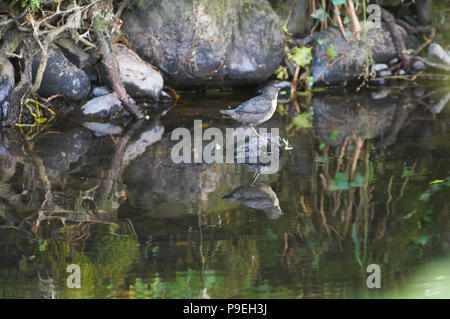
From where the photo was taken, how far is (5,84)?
25.4 feet

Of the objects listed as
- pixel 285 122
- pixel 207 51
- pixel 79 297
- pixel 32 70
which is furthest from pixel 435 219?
pixel 32 70

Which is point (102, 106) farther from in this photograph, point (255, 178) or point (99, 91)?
point (255, 178)

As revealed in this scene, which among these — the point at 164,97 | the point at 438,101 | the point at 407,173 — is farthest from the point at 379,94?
the point at 407,173

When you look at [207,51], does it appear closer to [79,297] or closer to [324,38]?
[324,38]

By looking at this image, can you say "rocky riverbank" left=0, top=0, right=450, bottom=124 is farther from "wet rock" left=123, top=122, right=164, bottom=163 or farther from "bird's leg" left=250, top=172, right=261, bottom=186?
"bird's leg" left=250, top=172, right=261, bottom=186

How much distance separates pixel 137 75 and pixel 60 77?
3.50ft

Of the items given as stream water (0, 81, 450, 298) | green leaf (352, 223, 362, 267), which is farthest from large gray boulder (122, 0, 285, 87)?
green leaf (352, 223, 362, 267)

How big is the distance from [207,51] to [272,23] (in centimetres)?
121

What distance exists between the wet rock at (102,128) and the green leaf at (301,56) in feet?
10.6

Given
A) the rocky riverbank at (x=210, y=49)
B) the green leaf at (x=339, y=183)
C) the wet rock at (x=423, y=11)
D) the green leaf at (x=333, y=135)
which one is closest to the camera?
the green leaf at (x=339, y=183)

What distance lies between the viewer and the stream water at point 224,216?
13.0 feet

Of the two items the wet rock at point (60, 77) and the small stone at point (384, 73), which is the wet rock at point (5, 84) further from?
the small stone at point (384, 73)

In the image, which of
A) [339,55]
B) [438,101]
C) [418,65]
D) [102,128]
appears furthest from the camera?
[418,65]

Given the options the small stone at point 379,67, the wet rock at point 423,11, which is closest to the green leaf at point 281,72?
the small stone at point 379,67
